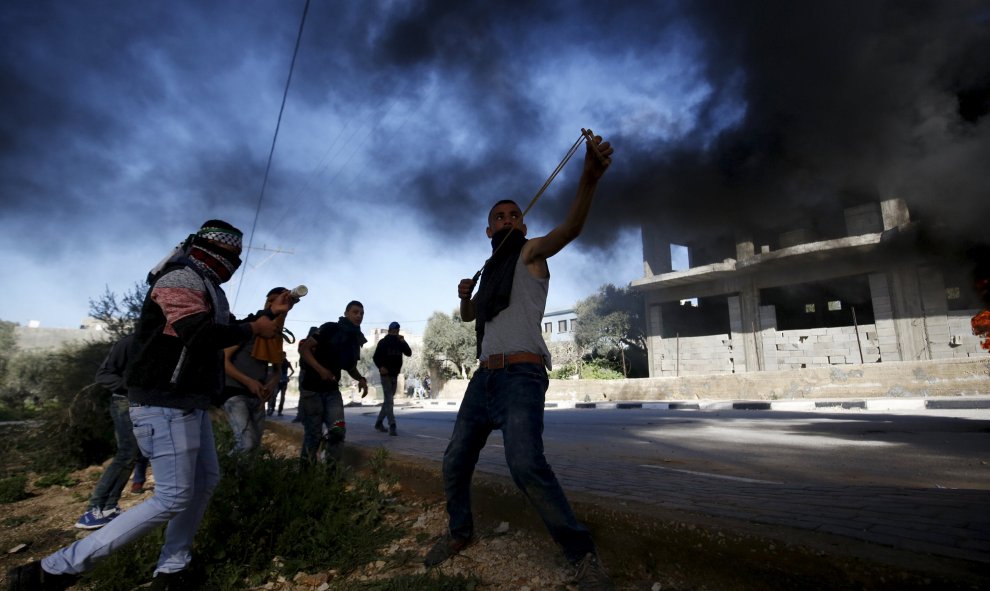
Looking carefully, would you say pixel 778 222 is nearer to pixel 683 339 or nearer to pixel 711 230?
pixel 711 230

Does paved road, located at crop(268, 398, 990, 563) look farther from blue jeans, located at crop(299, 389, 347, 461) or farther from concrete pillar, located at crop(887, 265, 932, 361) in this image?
concrete pillar, located at crop(887, 265, 932, 361)

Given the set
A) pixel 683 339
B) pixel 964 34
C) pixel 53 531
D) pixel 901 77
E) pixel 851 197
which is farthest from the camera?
pixel 683 339

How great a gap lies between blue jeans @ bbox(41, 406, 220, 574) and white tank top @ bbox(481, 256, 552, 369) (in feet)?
4.39

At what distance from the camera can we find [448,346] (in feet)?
111

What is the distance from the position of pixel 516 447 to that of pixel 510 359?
376 mm

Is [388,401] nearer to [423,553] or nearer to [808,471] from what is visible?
[423,553]

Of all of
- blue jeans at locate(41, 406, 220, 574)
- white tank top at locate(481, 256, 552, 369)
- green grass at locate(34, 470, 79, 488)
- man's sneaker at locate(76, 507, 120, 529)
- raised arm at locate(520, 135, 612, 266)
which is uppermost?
raised arm at locate(520, 135, 612, 266)

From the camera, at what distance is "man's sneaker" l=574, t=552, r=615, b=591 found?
6.55 ft

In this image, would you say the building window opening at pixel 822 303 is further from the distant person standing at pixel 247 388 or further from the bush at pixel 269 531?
the bush at pixel 269 531

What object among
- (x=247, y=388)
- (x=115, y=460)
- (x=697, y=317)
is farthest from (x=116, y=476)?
(x=697, y=317)

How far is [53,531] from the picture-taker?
4.27 meters

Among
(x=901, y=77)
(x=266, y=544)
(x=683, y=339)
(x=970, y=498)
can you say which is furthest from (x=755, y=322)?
(x=266, y=544)

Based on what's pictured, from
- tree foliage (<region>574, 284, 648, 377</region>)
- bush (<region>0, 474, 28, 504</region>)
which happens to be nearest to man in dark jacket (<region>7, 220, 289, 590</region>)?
bush (<region>0, 474, 28, 504</region>)

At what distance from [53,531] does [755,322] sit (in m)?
21.7
